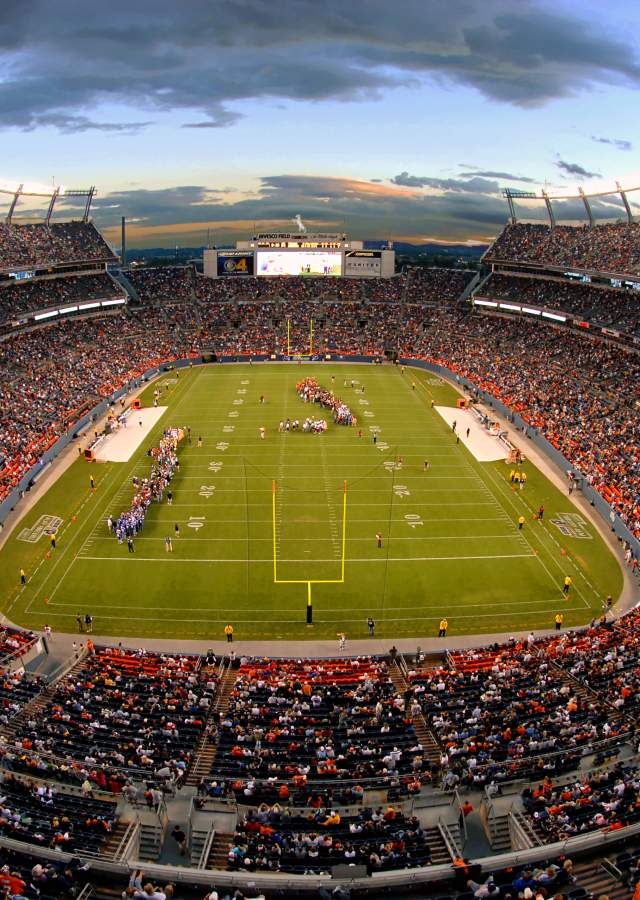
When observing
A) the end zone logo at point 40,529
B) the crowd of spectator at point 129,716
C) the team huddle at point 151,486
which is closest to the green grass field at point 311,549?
the end zone logo at point 40,529

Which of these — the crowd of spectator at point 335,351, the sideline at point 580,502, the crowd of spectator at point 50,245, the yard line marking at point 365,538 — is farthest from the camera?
the crowd of spectator at point 50,245

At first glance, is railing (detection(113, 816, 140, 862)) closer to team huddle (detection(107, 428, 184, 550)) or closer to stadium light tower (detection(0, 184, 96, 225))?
team huddle (detection(107, 428, 184, 550))

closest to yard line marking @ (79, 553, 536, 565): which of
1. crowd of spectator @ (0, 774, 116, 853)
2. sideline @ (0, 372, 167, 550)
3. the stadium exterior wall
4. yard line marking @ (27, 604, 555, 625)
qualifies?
yard line marking @ (27, 604, 555, 625)

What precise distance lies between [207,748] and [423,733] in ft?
17.5

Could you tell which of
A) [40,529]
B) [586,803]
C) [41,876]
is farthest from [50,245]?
[586,803]

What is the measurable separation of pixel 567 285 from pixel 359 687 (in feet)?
172

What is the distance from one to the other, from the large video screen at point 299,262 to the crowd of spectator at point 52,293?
659 inches

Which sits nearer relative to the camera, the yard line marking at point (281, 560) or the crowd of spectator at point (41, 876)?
the crowd of spectator at point (41, 876)

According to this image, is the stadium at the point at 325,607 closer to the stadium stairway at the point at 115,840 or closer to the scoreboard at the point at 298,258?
the stadium stairway at the point at 115,840

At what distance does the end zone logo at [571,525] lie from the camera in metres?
30.2

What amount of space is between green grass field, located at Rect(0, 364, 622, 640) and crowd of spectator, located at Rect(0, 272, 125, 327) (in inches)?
864

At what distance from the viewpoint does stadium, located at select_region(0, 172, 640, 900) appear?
511 inches

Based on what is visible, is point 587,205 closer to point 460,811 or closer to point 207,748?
point 460,811

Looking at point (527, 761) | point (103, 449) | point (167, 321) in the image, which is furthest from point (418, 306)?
point (527, 761)
